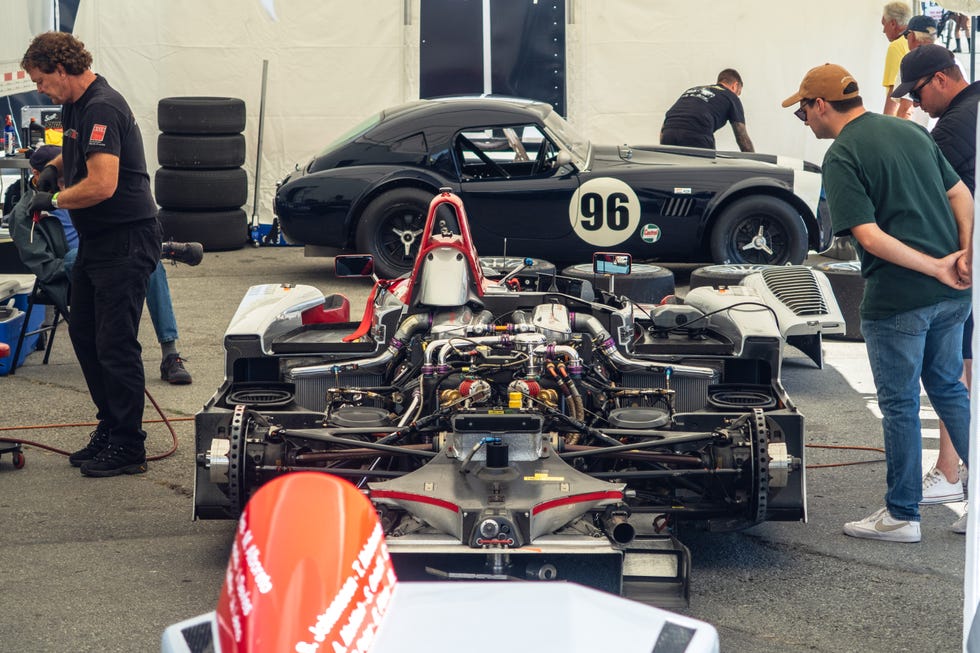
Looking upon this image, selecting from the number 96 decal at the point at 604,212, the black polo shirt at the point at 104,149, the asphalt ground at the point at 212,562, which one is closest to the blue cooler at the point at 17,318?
the asphalt ground at the point at 212,562

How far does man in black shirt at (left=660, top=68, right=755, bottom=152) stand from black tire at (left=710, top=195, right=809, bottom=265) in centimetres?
141

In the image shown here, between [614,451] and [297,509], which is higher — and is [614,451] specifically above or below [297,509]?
below

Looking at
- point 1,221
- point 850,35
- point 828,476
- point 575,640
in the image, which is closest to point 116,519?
point 828,476

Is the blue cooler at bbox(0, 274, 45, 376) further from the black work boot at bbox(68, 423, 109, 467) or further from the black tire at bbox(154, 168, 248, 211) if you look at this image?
the black tire at bbox(154, 168, 248, 211)

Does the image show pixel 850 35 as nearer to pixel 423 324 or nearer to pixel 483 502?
pixel 423 324

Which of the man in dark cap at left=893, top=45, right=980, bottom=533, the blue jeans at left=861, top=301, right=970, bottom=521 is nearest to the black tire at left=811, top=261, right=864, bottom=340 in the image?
the man in dark cap at left=893, top=45, right=980, bottom=533

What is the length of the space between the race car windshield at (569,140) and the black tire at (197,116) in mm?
3789

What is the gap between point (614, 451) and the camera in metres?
4.83

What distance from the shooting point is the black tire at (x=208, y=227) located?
1348 centimetres

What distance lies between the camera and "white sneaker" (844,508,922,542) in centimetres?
523

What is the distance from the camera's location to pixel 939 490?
5777 millimetres

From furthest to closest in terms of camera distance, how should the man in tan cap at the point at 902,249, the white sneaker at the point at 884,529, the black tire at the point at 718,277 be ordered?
the black tire at the point at 718,277 < the white sneaker at the point at 884,529 < the man in tan cap at the point at 902,249

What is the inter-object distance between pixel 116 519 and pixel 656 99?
988 centimetres

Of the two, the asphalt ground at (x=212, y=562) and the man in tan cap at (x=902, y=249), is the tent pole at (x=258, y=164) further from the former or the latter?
the man in tan cap at (x=902, y=249)
